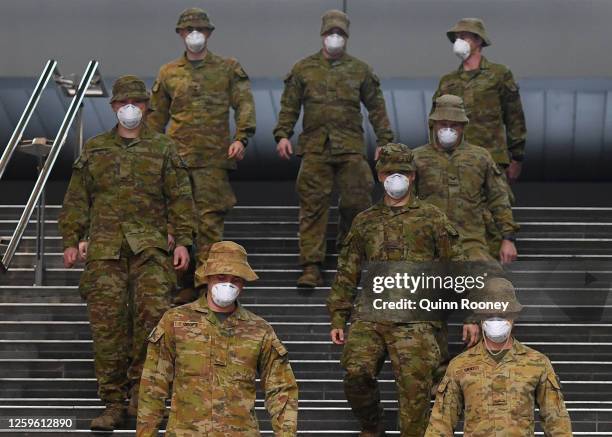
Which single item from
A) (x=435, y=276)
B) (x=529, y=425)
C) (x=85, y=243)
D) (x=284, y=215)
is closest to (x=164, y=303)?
(x=85, y=243)

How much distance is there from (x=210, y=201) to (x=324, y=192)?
0.79 m

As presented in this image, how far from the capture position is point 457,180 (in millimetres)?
13320

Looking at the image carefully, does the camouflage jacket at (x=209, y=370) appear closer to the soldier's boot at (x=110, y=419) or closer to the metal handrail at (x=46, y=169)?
the soldier's boot at (x=110, y=419)

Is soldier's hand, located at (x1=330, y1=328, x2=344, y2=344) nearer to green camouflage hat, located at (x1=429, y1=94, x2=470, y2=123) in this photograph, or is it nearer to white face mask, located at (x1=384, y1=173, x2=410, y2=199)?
white face mask, located at (x1=384, y1=173, x2=410, y2=199)

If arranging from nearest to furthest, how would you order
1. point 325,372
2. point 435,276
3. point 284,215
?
point 435,276 → point 325,372 → point 284,215

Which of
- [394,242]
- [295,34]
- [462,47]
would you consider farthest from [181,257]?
[295,34]

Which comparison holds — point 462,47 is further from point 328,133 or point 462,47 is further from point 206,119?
point 206,119

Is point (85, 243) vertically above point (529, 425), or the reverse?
point (85, 243)

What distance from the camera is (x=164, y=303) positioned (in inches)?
492

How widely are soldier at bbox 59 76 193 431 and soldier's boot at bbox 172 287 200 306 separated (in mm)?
1097

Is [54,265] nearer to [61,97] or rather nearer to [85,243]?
[85,243]

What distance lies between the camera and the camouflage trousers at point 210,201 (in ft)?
46.7

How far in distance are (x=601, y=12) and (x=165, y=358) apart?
9380 mm

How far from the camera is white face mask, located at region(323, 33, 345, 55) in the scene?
14742 millimetres
